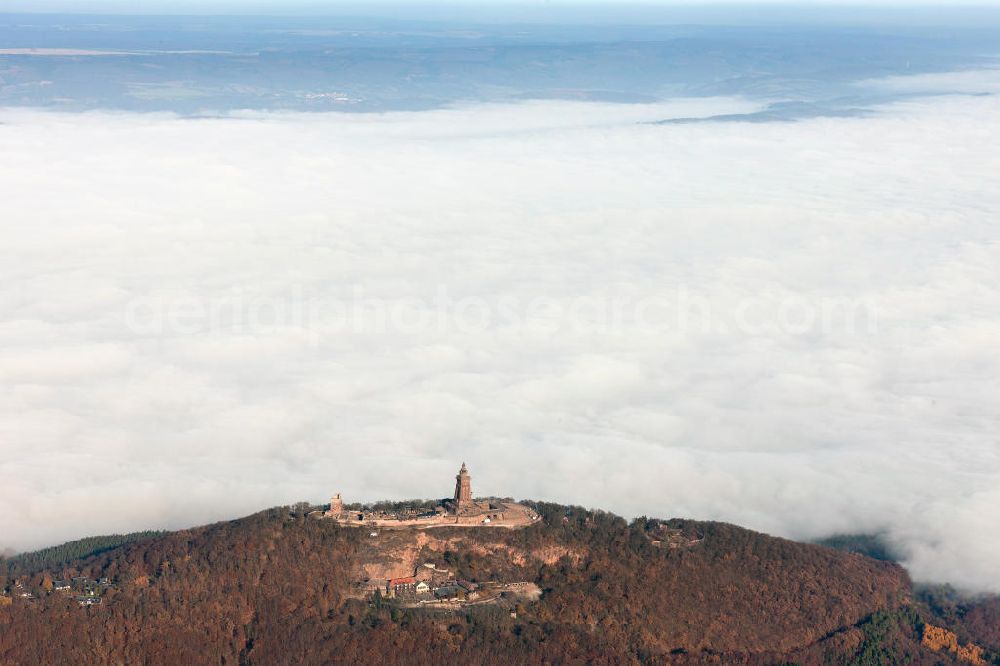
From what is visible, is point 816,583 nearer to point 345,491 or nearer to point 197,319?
point 345,491

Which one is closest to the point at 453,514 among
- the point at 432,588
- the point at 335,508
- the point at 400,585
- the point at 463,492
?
the point at 463,492

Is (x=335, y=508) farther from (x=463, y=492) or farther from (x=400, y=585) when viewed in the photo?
(x=400, y=585)

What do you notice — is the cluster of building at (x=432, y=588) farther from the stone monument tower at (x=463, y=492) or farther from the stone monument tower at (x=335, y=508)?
the stone monument tower at (x=463, y=492)

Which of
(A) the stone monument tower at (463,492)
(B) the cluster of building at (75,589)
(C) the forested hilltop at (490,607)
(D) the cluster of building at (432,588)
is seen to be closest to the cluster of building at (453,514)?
(A) the stone monument tower at (463,492)

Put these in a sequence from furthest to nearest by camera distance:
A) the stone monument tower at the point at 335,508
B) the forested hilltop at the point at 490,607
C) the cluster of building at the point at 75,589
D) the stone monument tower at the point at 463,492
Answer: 1. the stone monument tower at the point at 463,492
2. the stone monument tower at the point at 335,508
3. the cluster of building at the point at 75,589
4. the forested hilltop at the point at 490,607

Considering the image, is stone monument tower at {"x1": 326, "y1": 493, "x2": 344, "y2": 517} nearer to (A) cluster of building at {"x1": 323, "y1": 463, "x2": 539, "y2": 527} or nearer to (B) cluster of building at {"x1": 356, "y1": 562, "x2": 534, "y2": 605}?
(A) cluster of building at {"x1": 323, "y1": 463, "x2": 539, "y2": 527}

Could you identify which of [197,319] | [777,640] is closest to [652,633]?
[777,640]
